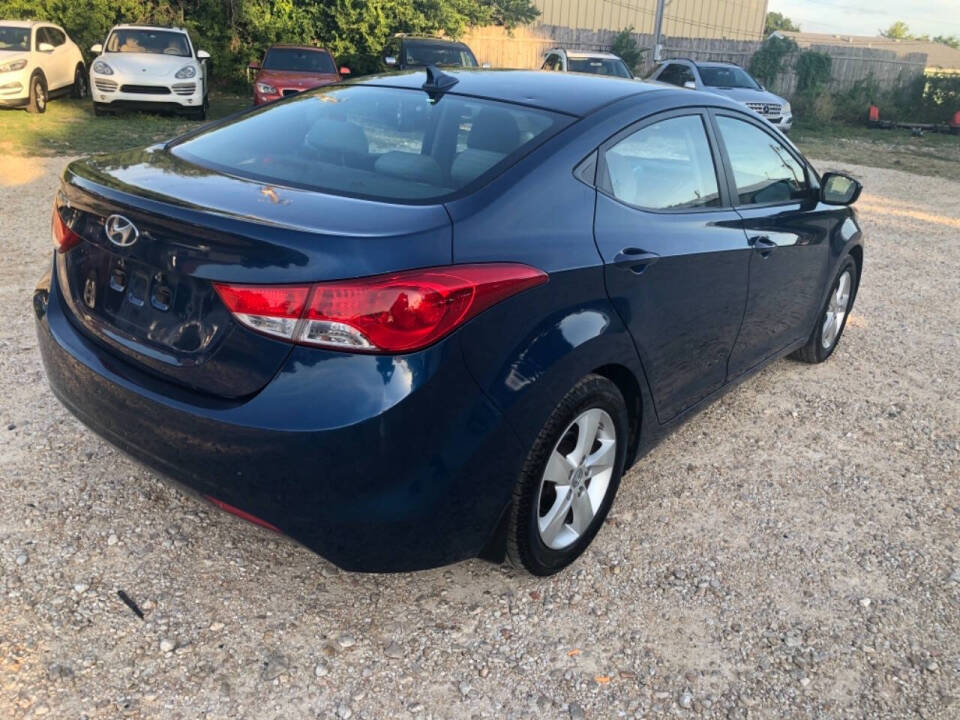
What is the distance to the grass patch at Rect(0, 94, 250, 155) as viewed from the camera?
11.2m

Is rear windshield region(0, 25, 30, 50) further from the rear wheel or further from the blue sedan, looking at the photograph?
the blue sedan

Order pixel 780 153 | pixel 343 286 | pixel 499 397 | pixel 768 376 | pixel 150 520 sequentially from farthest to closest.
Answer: pixel 768 376
pixel 780 153
pixel 150 520
pixel 499 397
pixel 343 286

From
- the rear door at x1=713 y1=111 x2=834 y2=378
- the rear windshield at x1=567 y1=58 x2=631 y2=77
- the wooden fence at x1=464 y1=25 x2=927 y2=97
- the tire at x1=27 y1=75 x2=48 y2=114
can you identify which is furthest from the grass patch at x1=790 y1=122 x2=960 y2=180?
the tire at x1=27 y1=75 x2=48 y2=114

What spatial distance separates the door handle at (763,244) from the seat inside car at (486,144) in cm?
129

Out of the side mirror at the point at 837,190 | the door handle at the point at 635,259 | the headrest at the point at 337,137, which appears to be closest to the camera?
the door handle at the point at 635,259

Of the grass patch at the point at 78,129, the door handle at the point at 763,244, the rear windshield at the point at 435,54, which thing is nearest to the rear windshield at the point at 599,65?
the rear windshield at the point at 435,54

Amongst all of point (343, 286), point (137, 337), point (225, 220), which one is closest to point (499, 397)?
point (343, 286)

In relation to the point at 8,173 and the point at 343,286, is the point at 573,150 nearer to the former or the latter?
the point at 343,286

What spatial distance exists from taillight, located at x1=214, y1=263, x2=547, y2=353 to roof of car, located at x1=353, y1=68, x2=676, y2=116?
42.9 inches

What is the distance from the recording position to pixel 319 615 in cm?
261

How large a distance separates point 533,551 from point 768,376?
2.70 m

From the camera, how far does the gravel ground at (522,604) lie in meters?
2.32

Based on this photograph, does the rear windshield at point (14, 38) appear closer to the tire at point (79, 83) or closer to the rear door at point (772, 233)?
the tire at point (79, 83)

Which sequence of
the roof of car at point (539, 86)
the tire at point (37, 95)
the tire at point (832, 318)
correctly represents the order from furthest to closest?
the tire at point (37, 95)
the tire at point (832, 318)
the roof of car at point (539, 86)
